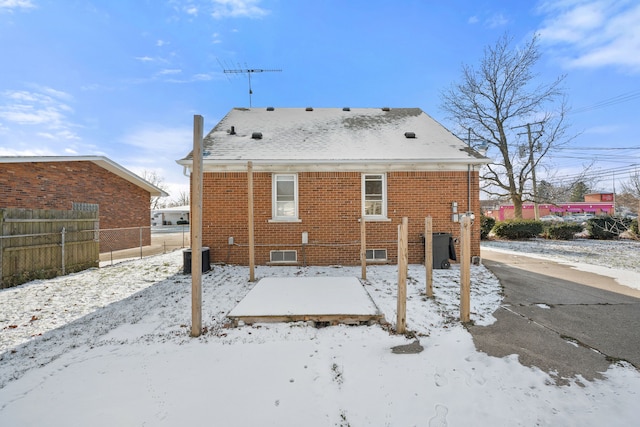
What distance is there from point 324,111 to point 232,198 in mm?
6088

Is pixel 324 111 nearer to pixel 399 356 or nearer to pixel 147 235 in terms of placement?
pixel 399 356

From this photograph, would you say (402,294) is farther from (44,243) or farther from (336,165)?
(44,243)

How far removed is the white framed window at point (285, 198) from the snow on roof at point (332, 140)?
545 mm

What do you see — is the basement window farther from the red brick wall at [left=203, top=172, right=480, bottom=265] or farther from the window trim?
the window trim

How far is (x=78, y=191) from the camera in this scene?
1240cm

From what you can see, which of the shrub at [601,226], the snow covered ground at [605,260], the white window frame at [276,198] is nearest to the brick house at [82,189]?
the white window frame at [276,198]

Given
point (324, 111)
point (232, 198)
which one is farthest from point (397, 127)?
point (232, 198)

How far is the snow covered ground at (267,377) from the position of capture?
7.89 ft

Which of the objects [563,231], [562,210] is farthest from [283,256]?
[562,210]

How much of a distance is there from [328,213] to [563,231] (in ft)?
51.7

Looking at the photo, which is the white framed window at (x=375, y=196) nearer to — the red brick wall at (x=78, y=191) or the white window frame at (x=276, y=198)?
the white window frame at (x=276, y=198)

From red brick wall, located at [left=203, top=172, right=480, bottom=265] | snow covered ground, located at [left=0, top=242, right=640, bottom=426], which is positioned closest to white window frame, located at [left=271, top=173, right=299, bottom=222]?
red brick wall, located at [left=203, top=172, right=480, bottom=265]

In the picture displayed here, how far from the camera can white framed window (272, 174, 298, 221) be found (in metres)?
8.41

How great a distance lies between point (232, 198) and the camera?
328 inches
